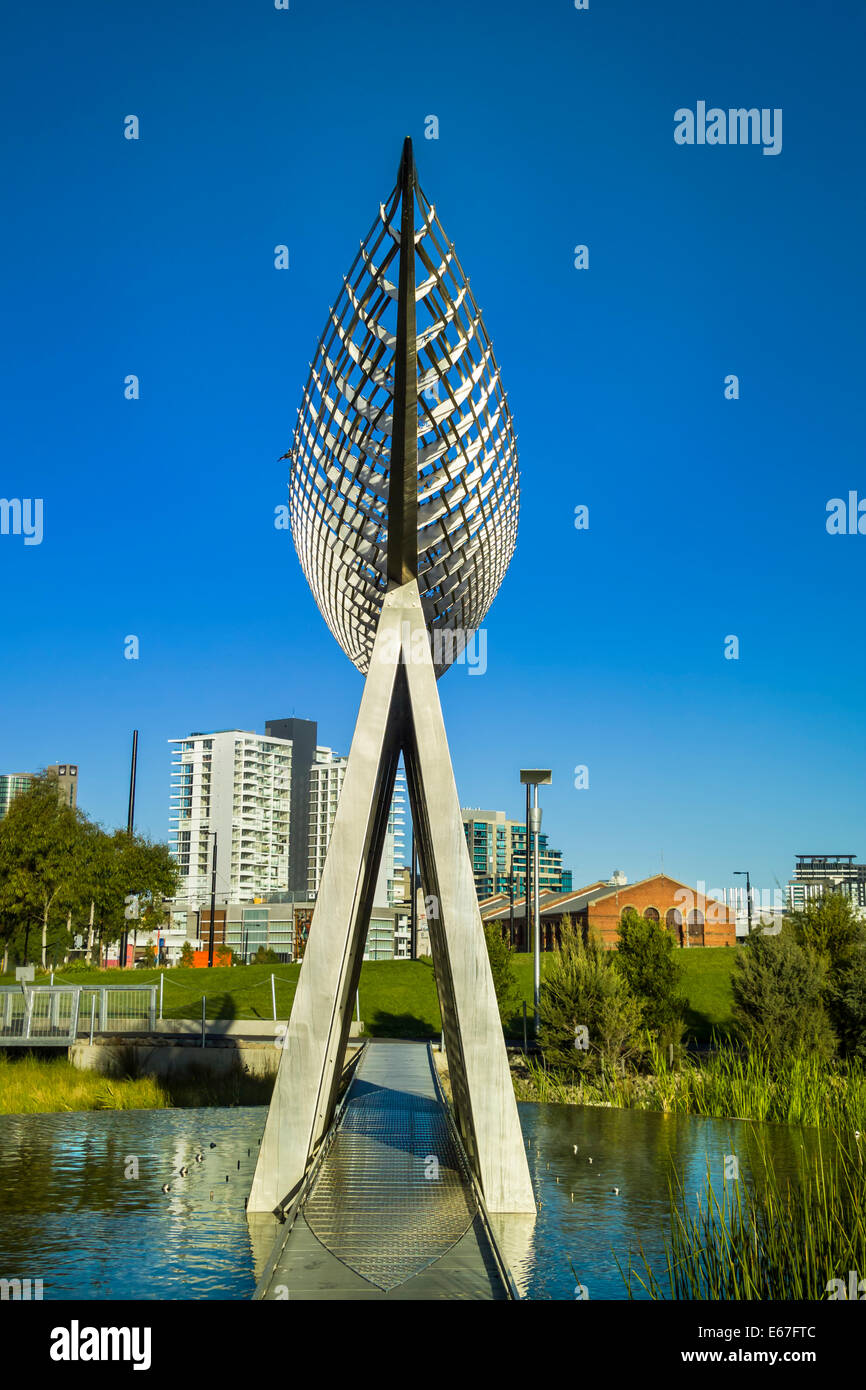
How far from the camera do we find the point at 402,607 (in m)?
10.0

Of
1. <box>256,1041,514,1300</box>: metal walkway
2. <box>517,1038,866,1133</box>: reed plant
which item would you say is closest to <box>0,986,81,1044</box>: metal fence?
<box>517,1038,866,1133</box>: reed plant

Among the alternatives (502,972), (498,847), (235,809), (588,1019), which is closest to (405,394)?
(588,1019)

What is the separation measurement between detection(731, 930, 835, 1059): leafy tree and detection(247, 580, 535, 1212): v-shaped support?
921 cm

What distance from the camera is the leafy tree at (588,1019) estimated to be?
1702 centimetres

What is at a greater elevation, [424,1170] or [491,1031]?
[491,1031]

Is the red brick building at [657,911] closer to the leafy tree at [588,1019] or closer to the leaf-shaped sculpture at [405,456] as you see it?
the leafy tree at [588,1019]

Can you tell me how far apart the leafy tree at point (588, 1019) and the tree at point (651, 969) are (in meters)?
4.30

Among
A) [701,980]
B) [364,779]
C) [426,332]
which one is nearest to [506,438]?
[426,332]

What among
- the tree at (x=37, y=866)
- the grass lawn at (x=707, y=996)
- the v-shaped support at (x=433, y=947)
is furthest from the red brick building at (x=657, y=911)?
the v-shaped support at (x=433, y=947)

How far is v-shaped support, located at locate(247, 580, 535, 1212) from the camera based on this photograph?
8445mm

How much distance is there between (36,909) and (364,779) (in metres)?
32.6

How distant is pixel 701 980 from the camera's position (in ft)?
114

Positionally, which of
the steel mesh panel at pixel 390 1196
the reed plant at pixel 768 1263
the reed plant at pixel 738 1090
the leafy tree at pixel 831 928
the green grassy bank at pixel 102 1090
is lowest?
the green grassy bank at pixel 102 1090
